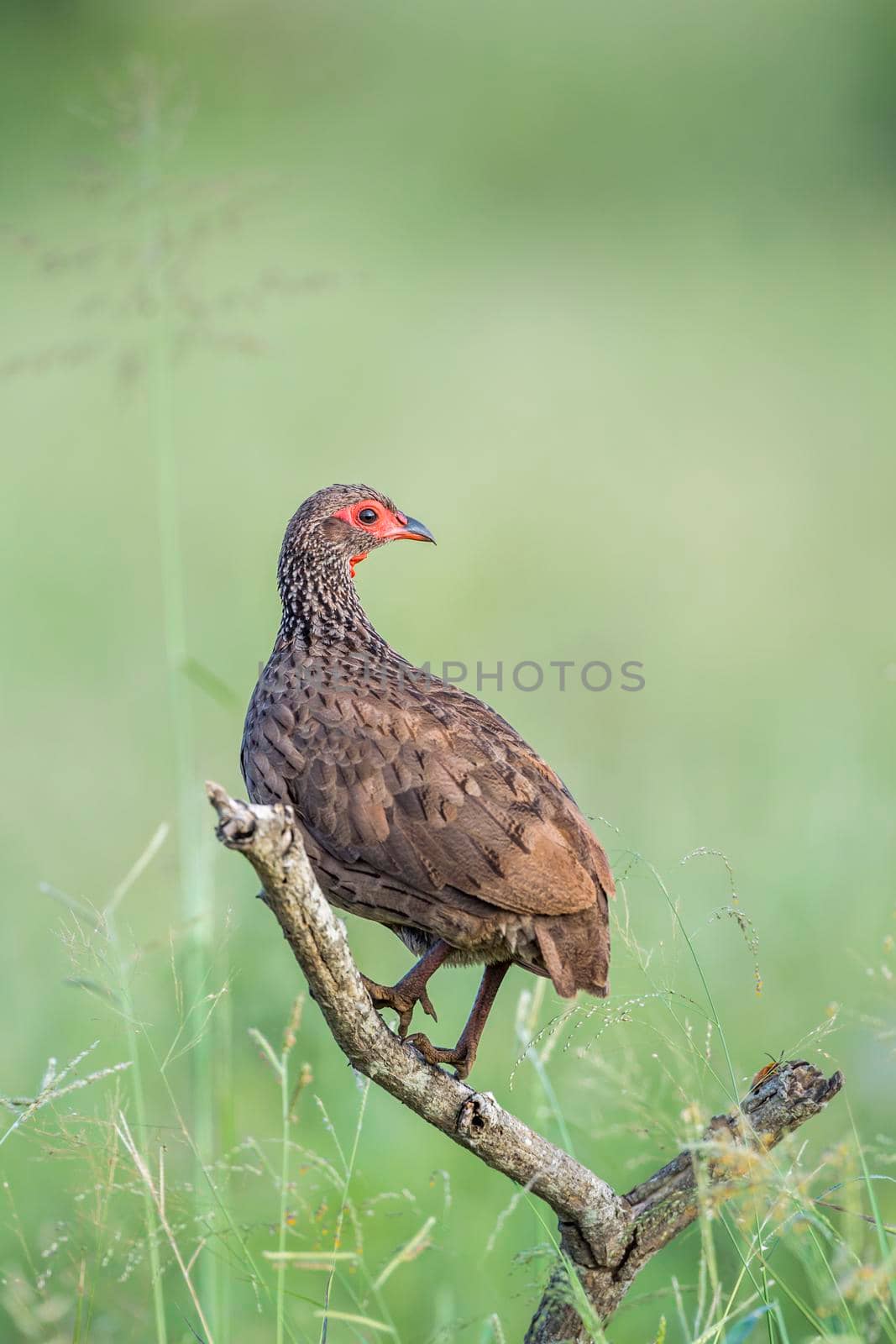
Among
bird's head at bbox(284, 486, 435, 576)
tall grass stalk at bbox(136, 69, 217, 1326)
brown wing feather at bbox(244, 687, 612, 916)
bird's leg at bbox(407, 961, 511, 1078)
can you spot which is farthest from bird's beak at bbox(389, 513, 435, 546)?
bird's leg at bbox(407, 961, 511, 1078)

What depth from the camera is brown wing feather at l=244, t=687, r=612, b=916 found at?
11.6 feet

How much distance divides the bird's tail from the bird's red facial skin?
158 centimetres

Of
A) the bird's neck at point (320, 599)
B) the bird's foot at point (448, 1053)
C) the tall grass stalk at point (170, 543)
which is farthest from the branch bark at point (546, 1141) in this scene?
the bird's neck at point (320, 599)

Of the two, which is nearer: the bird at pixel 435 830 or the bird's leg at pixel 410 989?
the bird at pixel 435 830

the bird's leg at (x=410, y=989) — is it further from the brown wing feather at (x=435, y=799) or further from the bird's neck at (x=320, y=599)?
the bird's neck at (x=320, y=599)

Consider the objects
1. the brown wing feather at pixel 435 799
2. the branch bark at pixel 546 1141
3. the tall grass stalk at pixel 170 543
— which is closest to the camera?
the branch bark at pixel 546 1141

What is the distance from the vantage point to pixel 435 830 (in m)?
3.61

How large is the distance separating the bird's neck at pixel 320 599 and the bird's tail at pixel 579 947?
1303 millimetres

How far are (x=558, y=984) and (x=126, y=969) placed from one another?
1.06 m

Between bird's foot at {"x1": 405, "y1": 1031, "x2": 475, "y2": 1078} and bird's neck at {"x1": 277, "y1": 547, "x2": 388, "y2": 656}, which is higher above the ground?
bird's neck at {"x1": 277, "y1": 547, "x2": 388, "y2": 656}

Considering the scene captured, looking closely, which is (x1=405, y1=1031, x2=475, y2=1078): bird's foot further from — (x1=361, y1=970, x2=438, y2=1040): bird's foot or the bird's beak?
the bird's beak

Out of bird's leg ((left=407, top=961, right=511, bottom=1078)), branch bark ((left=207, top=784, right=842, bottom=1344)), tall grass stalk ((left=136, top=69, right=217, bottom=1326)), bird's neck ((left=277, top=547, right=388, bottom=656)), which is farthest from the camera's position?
bird's neck ((left=277, top=547, right=388, bottom=656))

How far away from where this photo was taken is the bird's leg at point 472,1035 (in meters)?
3.67

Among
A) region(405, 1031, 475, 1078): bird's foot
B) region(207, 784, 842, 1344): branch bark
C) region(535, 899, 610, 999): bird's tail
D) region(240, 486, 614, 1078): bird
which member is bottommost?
region(207, 784, 842, 1344): branch bark
